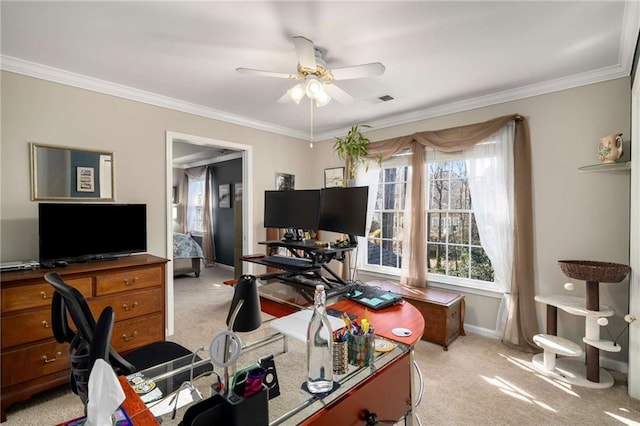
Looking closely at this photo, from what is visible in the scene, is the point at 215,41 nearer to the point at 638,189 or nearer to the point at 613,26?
the point at 613,26

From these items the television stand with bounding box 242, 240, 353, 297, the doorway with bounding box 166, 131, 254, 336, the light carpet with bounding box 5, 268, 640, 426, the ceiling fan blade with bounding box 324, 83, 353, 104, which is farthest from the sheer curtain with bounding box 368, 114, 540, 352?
the doorway with bounding box 166, 131, 254, 336

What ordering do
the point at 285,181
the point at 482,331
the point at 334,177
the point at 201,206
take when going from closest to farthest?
the point at 482,331, the point at 285,181, the point at 334,177, the point at 201,206

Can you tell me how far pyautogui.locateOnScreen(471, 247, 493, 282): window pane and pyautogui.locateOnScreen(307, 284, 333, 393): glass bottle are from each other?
A: 3004 millimetres

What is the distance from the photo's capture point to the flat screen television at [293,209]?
8.45ft

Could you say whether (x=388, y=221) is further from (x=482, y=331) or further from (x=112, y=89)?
(x=112, y=89)

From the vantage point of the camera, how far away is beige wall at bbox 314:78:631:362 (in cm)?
256

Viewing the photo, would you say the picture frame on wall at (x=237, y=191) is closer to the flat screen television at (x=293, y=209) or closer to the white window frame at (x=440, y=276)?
the white window frame at (x=440, y=276)

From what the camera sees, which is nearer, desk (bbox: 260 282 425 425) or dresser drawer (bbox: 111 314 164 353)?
desk (bbox: 260 282 425 425)

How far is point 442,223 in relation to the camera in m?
3.66

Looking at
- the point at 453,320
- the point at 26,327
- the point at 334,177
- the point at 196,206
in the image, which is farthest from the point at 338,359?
the point at 196,206

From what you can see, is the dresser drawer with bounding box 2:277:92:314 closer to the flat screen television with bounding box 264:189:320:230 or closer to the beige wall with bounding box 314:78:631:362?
the flat screen television with bounding box 264:189:320:230

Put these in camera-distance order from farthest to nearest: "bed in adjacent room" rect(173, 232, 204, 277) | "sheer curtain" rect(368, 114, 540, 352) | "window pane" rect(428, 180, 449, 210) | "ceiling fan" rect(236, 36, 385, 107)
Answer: "bed in adjacent room" rect(173, 232, 204, 277), "window pane" rect(428, 180, 449, 210), "sheer curtain" rect(368, 114, 540, 352), "ceiling fan" rect(236, 36, 385, 107)

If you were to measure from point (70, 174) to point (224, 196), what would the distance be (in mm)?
4136

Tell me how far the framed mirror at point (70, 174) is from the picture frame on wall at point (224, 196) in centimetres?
378
